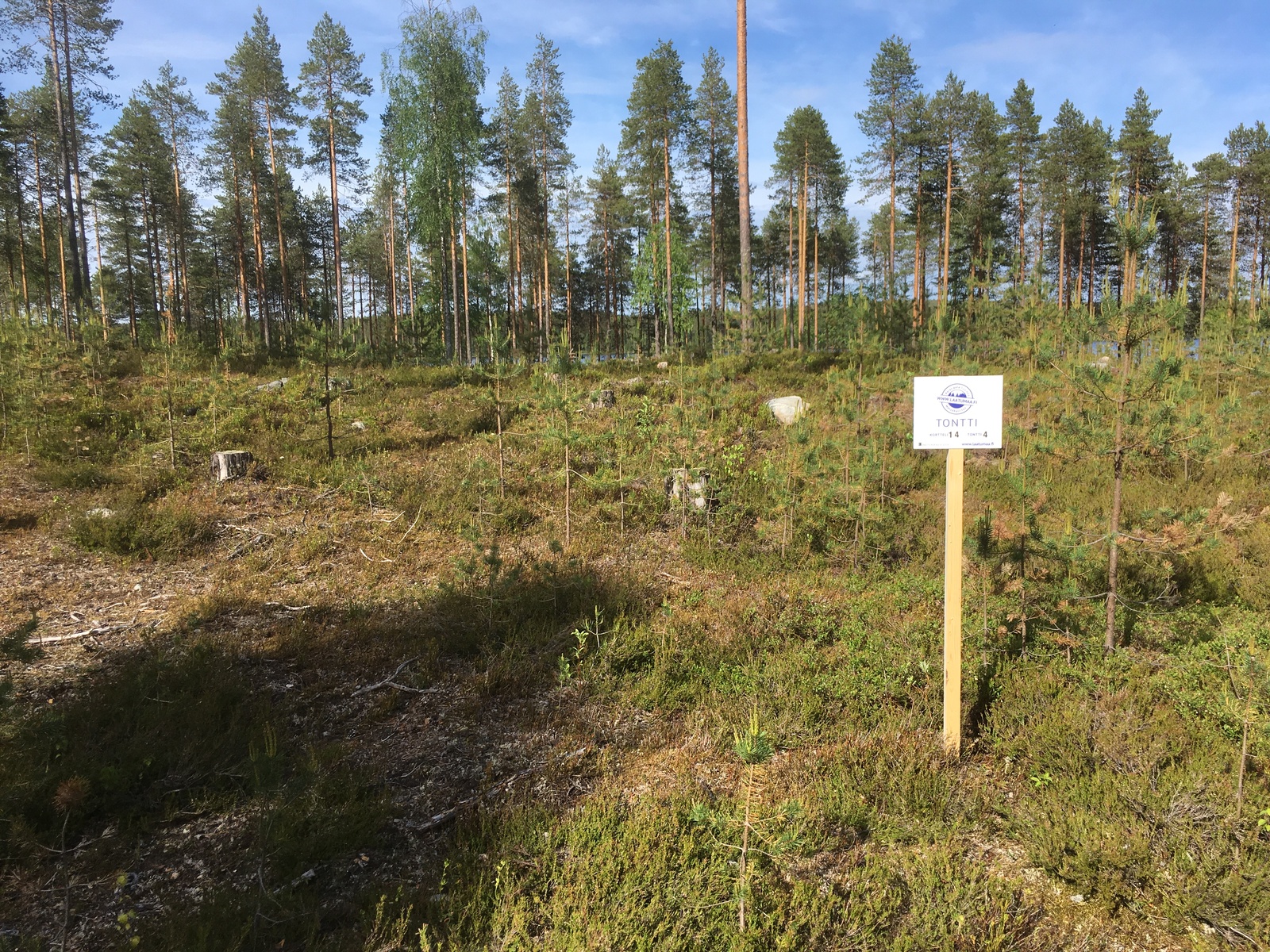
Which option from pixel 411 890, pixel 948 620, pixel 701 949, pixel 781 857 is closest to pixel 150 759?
pixel 411 890

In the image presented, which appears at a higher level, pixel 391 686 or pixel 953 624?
pixel 953 624

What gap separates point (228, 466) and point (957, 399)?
10.3 m

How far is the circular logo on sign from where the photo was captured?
4.11m

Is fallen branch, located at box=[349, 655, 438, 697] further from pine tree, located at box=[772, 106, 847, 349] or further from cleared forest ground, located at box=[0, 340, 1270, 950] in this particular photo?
pine tree, located at box=[772, 106, 847, 349]

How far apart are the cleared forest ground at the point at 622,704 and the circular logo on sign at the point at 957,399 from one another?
160 cm

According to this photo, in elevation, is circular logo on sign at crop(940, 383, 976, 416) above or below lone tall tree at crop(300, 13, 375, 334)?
below

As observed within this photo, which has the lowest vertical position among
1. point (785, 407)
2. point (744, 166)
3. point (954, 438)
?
point (954, 438)

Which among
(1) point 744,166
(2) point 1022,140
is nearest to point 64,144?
(1) point 744,166

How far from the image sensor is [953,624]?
4012 millimetres

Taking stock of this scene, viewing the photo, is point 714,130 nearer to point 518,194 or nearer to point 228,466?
point 518,194

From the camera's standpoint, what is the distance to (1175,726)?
3949 mm

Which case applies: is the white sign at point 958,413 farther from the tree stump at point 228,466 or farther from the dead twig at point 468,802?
the tree stump at point 228,466

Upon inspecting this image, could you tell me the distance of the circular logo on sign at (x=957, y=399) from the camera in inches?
162

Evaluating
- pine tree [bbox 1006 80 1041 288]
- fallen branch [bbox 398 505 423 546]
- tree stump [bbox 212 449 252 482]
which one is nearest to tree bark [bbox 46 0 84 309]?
tree stump [bbox 212 449 252 482]
